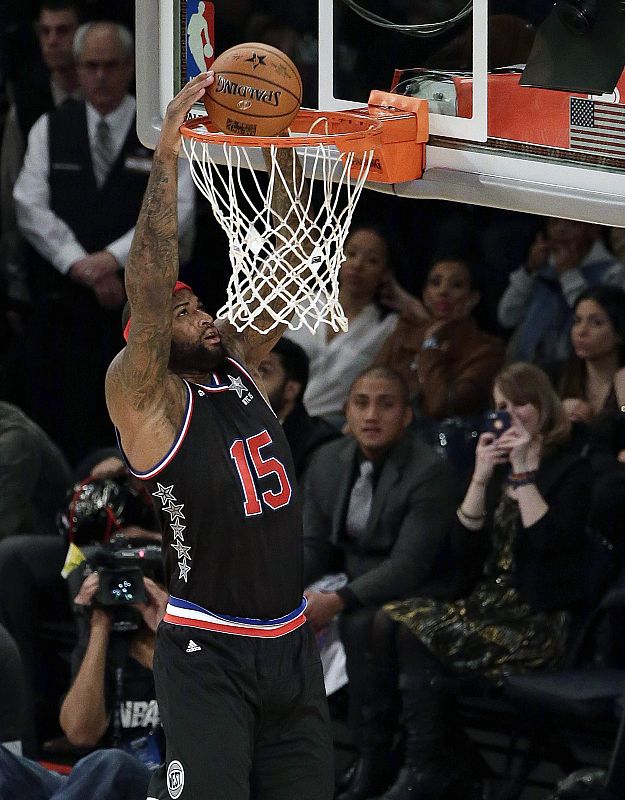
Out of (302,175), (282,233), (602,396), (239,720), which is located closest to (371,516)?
(602,396)

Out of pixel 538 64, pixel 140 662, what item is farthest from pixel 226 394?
pixel 140 662

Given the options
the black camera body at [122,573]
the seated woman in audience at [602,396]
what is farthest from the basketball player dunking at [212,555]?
the seated woman in audience at [602,396]

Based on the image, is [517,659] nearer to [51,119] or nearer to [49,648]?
[49,648]

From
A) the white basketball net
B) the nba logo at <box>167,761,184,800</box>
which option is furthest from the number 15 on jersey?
the nba logo at <box>167,761,184,800</box>

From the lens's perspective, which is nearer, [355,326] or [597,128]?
[597,128]

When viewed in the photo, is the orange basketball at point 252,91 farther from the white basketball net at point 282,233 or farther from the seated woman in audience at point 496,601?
the seated woman in audience at point 496,601

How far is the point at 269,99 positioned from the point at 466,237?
2621 millimetres

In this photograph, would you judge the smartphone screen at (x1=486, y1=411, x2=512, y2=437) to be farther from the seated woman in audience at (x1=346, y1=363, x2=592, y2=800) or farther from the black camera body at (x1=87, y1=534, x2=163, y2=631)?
the black camera body at (x1=87, y1=534, x2=163, y2=631)

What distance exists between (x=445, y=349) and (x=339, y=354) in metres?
0.59

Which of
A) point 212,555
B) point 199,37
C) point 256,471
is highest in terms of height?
point 199,37

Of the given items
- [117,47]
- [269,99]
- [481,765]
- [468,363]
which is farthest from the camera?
[117,47]

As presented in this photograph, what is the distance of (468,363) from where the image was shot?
258 inches

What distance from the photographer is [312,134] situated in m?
4.77

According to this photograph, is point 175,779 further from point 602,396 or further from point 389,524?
point 602,396
